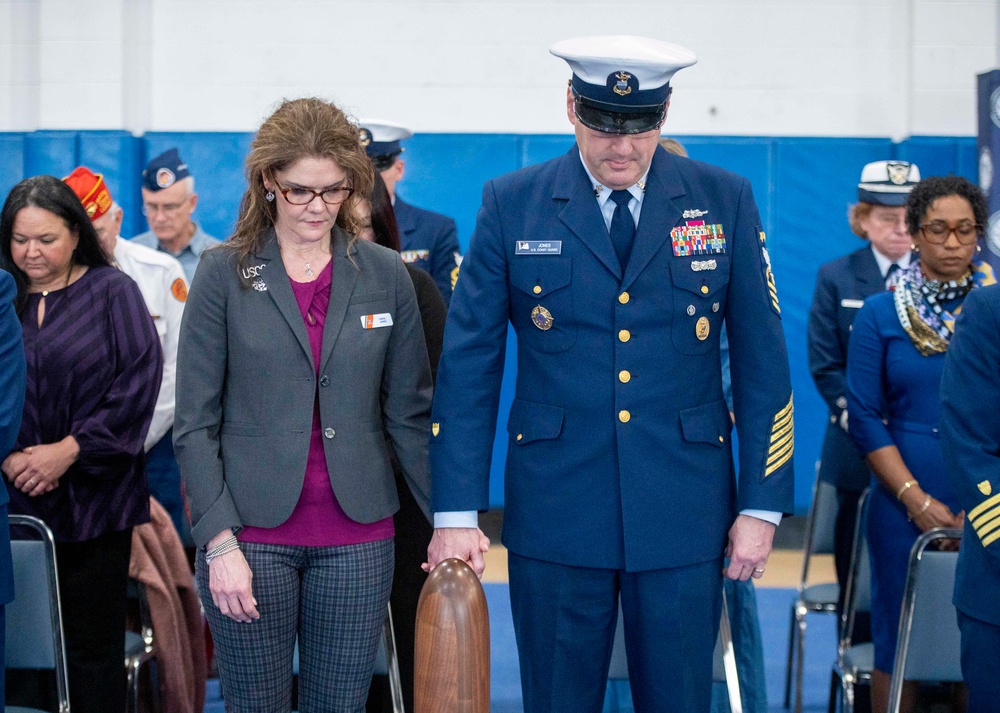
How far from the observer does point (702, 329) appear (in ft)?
6.88

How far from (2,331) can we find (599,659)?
47.5 inches

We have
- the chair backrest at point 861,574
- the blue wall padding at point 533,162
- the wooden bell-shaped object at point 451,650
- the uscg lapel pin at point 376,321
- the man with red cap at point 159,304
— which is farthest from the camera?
the blue wall padding at point 533,162

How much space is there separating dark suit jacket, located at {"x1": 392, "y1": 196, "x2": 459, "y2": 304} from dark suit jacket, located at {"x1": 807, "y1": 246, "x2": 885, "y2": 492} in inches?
51.5

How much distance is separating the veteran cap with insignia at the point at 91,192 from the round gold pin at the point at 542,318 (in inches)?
88.1

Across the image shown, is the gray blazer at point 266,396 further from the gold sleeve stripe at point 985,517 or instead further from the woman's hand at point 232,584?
the gold sleeve stripe at point 985,517

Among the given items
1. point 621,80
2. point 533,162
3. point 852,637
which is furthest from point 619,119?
A: point 533,162

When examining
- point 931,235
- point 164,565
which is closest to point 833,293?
point 931,235

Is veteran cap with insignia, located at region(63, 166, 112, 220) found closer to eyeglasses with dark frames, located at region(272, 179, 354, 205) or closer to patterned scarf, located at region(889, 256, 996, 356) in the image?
eyeglasses with dark frames, located at region(272, 179, 354, 205)

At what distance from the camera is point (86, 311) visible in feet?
9.69

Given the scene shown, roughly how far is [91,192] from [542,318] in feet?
7.72

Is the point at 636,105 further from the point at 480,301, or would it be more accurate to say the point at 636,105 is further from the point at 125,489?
the point at 125,489

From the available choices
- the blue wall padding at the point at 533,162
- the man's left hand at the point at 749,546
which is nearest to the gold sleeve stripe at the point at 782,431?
the man's left hand at the point at 749,546

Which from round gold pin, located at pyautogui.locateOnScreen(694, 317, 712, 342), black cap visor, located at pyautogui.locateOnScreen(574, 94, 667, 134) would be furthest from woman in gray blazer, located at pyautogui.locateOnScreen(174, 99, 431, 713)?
round gold pin, located at pyautogui.locateOnScreen(694, 317, 712, 342)

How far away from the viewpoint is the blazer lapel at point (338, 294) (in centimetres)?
215
